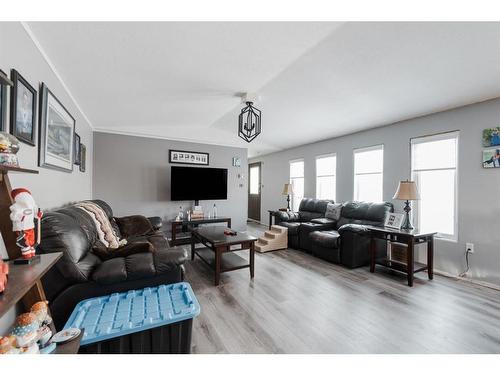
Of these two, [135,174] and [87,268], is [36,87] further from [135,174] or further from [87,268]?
[135,174]

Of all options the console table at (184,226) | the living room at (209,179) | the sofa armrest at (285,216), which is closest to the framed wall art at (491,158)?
the living room at (209,179)

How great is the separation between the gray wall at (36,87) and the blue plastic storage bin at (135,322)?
16.8 inches

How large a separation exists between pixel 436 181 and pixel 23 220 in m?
4.48

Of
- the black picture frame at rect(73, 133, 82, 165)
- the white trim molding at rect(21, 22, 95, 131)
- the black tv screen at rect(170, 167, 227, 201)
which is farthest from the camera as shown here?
the black tv screen at rect(170, 167, 227, 201)

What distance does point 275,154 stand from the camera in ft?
22.6

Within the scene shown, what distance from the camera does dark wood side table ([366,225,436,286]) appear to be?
2.73m

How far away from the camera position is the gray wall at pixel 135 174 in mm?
4160

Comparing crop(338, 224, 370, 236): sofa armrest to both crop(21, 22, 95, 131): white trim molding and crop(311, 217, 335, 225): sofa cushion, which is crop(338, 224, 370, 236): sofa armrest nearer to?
crop(311, 217, 335, 225): sofa cushion

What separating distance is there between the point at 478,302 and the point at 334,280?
4.70 ft

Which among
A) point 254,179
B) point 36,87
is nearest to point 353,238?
point 36,87

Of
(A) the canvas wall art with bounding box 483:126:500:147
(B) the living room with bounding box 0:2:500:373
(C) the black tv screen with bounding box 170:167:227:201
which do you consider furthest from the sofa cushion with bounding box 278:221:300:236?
(A) the canvas wall art with bounding box 483:126:500:147

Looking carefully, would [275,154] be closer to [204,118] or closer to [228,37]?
[204,118]

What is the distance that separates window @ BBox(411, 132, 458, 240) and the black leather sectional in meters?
0.50

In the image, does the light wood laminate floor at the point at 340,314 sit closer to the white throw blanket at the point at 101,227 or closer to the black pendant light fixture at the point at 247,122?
the white throw blanket at the point at 101,227
